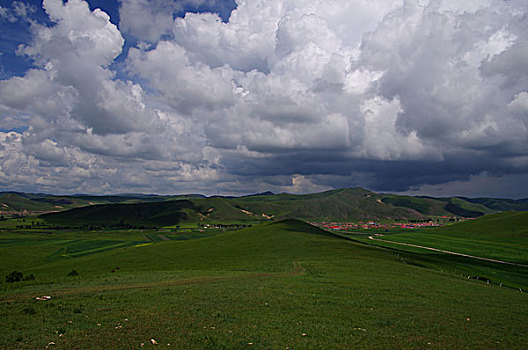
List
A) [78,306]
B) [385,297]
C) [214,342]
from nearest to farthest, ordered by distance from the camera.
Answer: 1. [214,342]
2. [78,306]
3. [385,297]

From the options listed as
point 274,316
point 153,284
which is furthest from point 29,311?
point 274,316

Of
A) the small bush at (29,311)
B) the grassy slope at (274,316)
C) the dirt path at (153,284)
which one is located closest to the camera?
the grassy slope at (274,316)

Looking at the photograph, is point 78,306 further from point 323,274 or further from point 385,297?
point 323,274

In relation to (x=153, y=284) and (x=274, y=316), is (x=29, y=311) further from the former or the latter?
(x=274, y=316)

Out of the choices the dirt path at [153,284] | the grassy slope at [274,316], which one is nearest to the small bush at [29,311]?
the grassy slope at [274,316]

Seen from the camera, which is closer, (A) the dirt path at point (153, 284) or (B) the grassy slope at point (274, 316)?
(B) the grassy slope at point (274, 316)

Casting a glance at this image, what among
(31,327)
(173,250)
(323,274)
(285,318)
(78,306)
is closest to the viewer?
(31,327)

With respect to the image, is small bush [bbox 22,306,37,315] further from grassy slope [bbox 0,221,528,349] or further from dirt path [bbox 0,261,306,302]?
dirt path [bbox 0,261,306,302]

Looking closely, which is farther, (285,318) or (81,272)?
(81,272)

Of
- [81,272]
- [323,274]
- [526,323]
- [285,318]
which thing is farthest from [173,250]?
[526,323]

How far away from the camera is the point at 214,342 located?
18484 mm

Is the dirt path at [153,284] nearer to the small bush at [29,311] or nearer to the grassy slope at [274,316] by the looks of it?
the grassy slope at [274,316]

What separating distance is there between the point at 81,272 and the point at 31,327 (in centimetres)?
6154

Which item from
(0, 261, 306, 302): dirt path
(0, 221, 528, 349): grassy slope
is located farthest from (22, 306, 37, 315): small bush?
(0, 261, 306, 302): dirt path
